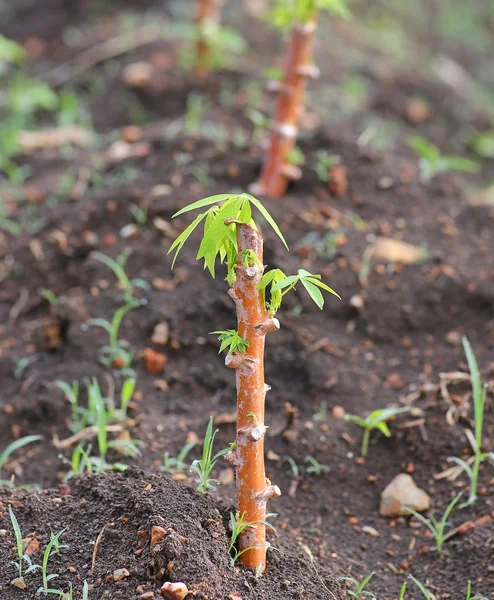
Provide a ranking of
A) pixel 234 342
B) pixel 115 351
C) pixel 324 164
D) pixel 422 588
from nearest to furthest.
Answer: pixel 234 342
pixel 422 588
pixel 115 351
pixel 324 164

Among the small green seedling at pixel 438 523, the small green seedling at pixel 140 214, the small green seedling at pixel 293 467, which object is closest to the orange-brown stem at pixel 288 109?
the small green seedling at pixel 140 214

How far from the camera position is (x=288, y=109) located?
321cm

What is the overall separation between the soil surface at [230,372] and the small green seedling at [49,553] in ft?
0.07

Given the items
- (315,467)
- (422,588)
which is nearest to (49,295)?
(315,467)

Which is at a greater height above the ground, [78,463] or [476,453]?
[476,453]

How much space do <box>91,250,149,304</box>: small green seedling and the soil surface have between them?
4 centimetres

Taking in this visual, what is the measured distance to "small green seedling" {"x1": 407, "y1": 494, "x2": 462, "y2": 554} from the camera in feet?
6.73

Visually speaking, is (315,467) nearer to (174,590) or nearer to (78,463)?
(78,463)

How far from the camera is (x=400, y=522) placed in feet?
7.27

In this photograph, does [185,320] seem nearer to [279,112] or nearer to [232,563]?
[279,112]

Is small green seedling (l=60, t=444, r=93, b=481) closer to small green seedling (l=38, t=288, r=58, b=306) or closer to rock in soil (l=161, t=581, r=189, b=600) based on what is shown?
rock in soil (l=161, t=581, r=189, b=600)

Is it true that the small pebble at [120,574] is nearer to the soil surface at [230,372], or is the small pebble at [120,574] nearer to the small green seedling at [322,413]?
the soil surface at [230,372]

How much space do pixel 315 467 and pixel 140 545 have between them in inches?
30.0

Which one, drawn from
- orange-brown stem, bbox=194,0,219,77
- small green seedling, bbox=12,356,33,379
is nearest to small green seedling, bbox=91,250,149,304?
small green seedling, bbox=12,356,33,379
